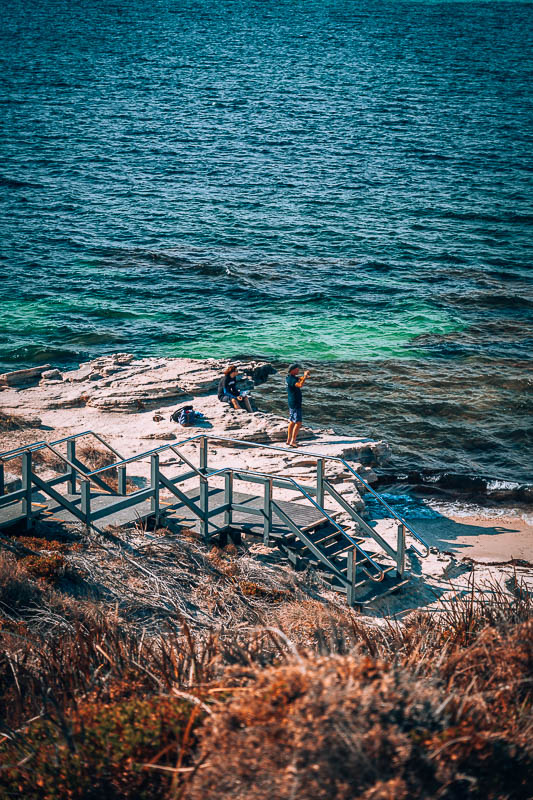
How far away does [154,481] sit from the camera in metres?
12.2

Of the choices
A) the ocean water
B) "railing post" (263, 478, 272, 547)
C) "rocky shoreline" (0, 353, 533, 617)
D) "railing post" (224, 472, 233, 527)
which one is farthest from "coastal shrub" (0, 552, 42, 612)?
the ocean water

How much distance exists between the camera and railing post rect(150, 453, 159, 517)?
12023 mm

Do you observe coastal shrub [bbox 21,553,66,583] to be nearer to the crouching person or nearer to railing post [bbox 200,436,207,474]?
railing post [bbox 200,436,207,474]

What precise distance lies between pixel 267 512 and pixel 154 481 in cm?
203

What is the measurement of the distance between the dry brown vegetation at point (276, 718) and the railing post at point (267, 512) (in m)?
4.39

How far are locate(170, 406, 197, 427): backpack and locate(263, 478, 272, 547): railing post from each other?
7063 mm

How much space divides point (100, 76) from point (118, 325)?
5356cm

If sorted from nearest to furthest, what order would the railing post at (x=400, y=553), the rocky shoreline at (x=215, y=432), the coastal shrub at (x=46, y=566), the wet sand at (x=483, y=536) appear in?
the coastal shrub at (x=46, y=566) < the railing post at (x=400, y=553) < the rocky shoreline at (x=215, y=432) < the wet sand at (x=483, y=536)

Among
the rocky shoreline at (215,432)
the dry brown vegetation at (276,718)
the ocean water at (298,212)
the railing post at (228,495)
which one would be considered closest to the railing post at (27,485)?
the rocky shoreline at (215,432)

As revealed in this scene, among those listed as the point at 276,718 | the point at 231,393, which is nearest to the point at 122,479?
the point at 231,393

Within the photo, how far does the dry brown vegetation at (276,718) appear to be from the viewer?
401 cm

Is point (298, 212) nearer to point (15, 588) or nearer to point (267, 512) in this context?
point (267, 512)

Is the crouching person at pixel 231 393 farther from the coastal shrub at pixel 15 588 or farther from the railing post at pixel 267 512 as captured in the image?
the coastal shrub at pixel 15 588

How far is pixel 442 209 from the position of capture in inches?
1838
